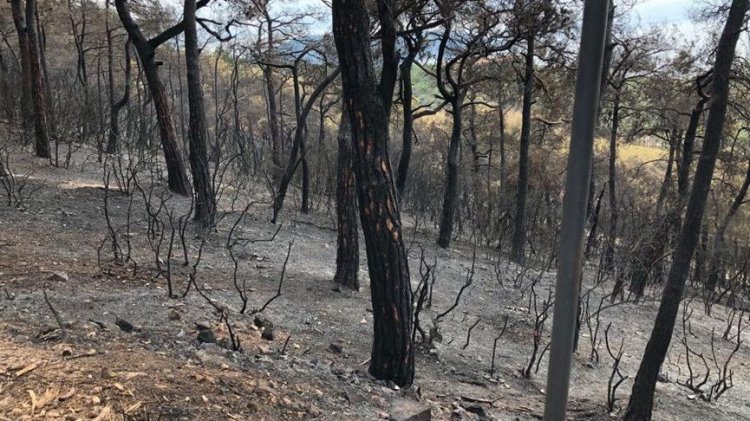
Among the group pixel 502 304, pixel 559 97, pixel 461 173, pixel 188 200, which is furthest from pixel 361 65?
pixel 461 173

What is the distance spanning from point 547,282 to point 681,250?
7050mm

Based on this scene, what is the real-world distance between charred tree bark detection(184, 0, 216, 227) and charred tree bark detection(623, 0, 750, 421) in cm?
603

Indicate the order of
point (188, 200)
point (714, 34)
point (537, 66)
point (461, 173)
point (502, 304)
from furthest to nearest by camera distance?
point (461, 173)
point (537, 66)
point (714, 34)
point (188, 200)
point (502, 304)

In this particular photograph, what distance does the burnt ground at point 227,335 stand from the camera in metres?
2.88

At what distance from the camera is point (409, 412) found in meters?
3.46

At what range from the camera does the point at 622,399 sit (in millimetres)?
5691

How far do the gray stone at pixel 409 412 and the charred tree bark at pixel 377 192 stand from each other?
0.63 meters

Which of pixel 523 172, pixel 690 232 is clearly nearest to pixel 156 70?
pixel 690 232

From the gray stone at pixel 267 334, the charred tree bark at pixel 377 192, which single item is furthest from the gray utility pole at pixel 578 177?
the gray stone at pixel 267 334

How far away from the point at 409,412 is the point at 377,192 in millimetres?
1485

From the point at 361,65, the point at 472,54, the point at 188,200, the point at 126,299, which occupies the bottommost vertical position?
the point at 126,299

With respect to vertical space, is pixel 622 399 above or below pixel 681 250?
below

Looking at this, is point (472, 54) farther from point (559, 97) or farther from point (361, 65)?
point (361, 65)

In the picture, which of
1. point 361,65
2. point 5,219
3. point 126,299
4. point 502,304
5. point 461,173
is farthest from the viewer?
point 461,173
